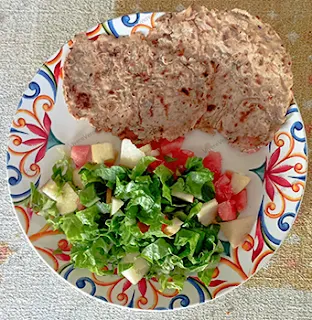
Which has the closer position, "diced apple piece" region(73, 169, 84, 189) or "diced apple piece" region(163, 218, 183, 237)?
"diced apple piece" region(163, 218, 183, 237)

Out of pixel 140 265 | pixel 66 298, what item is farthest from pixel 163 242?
pixel 66 298

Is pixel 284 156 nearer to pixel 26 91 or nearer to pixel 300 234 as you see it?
pixel 300 234

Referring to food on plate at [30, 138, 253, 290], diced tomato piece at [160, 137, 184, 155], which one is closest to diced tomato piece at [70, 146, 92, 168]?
food on plate at [30, 138, 253, 290]

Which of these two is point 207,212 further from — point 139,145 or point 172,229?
point 139,145

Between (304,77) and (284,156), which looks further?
(304,77)

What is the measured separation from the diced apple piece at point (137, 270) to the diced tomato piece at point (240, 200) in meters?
0.34

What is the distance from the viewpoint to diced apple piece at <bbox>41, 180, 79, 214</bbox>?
1.72 m

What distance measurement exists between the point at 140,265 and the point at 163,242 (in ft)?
0.37

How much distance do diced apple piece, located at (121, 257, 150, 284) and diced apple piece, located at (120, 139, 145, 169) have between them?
0.29m

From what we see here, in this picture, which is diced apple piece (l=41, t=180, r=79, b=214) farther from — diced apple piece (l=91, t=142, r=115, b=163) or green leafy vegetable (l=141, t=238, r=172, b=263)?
green leafy vegetable (l=141, t=238, r=172, b=263)

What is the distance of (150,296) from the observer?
1.72 meters

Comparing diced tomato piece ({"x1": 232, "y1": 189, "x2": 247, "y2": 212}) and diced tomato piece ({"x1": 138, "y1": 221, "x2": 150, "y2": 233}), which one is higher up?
diced tomato piece ({"x1": 232, "y1": 189, "x2": 247, "y2": 212})

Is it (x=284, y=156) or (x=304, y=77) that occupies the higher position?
(x=304, y=77)

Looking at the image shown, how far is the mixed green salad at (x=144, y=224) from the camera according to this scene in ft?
5.35
